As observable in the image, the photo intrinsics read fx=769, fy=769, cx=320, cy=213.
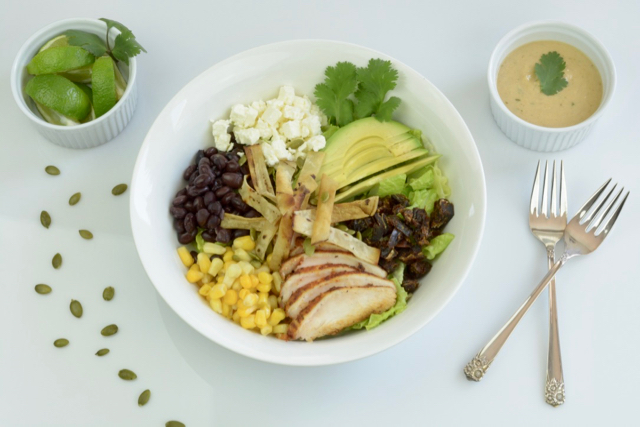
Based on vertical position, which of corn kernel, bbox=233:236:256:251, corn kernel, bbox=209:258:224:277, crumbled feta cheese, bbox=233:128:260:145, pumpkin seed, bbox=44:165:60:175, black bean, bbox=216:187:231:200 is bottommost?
corn kernel, bbox=209:258:224:277

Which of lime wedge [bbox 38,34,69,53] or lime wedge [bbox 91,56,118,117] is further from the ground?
lime wedge [bbox 38,34,69,53]

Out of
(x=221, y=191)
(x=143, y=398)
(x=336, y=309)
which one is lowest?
(x=143, y=398)

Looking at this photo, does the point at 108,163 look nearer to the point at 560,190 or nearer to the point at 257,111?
the point at 257,111

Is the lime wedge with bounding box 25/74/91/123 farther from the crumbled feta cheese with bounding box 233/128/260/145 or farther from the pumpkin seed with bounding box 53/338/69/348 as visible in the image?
the pumpkin seed with bounding box 53/338/69/348

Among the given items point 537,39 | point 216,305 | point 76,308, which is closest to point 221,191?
point 216,305

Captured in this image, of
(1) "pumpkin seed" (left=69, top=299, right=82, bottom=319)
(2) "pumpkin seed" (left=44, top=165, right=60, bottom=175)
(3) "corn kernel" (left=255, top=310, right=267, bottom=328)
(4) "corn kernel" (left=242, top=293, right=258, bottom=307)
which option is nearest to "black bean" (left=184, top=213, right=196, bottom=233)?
(4) "corn kernel" (left=242, top=293, right=258, bottom=307)

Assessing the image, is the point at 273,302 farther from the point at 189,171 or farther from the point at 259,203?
the point at 189,171

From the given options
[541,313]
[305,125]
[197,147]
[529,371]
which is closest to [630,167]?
[541,313]
